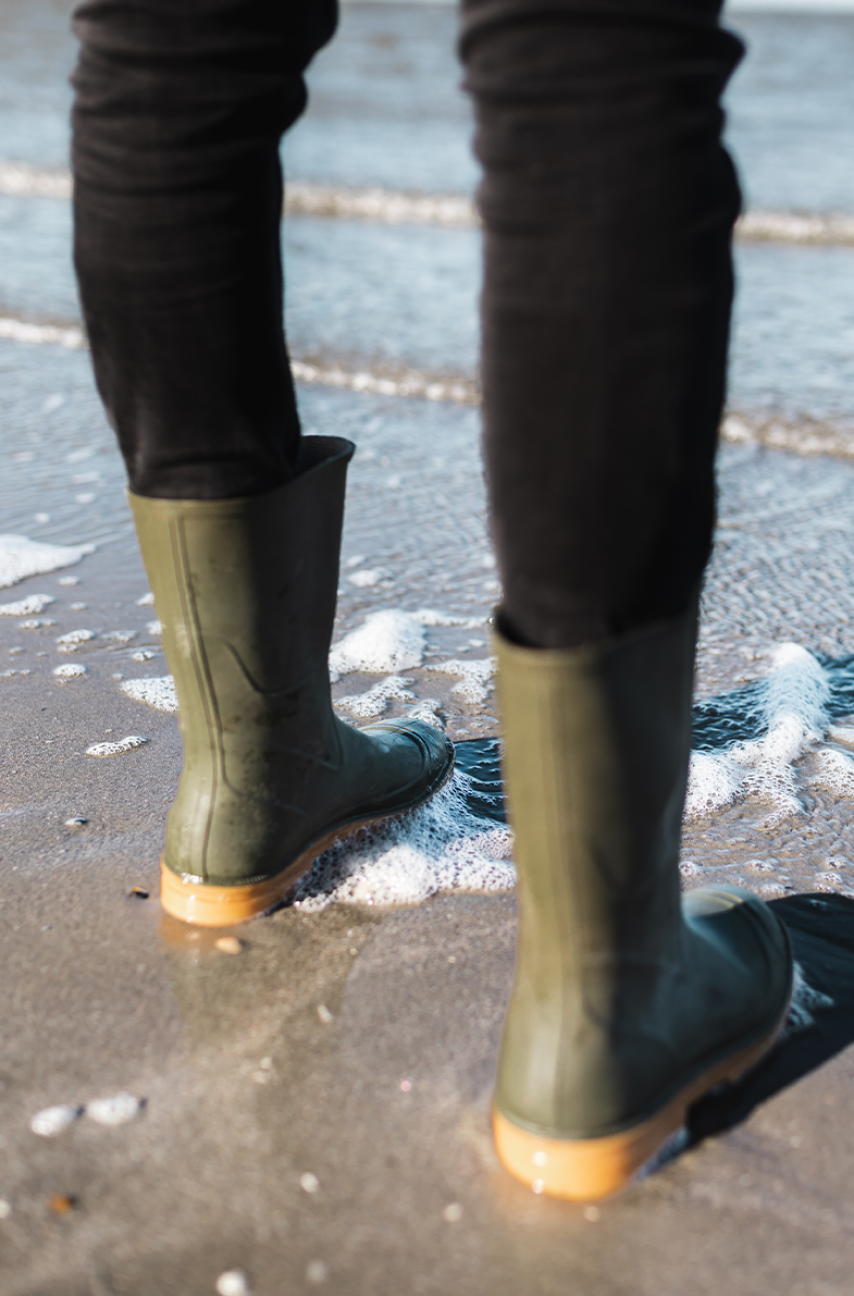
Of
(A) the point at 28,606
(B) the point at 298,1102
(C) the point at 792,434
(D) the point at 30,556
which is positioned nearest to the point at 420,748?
(B) the point at 298,1102

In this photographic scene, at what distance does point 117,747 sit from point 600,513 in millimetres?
1065

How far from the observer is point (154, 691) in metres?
1.80

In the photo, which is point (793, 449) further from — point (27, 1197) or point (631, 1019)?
point (27, 1197)

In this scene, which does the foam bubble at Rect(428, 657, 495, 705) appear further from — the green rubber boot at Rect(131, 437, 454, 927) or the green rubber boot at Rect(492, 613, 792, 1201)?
the green rubber boot at Rect(492, 613, 792, 1201)

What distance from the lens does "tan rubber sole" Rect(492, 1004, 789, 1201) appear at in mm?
881

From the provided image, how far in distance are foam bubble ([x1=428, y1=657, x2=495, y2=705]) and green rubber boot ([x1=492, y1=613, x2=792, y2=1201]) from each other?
89 cm

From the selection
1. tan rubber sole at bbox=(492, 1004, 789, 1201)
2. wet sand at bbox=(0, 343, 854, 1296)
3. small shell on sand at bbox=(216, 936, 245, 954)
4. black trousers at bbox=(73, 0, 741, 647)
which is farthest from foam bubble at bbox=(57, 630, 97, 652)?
tan rubber sole at bbox=(492, 1004, 789, 1201)

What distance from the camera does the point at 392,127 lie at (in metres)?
10.8

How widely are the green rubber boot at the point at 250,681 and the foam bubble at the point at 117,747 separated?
41 cm

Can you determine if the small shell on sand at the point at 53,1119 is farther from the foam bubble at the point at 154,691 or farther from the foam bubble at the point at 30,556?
the foam bubble at the point at 30,556

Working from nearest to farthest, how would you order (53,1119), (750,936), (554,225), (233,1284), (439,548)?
(554,225)
(233,1284)
(53,1119)
(750,936)
(439,548)

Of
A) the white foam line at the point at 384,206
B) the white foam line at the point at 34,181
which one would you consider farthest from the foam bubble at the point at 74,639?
the white foam line at the point at 34,181

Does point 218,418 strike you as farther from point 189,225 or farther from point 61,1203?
point 61,1203

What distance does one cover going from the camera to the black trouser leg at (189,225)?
0.93 meters
